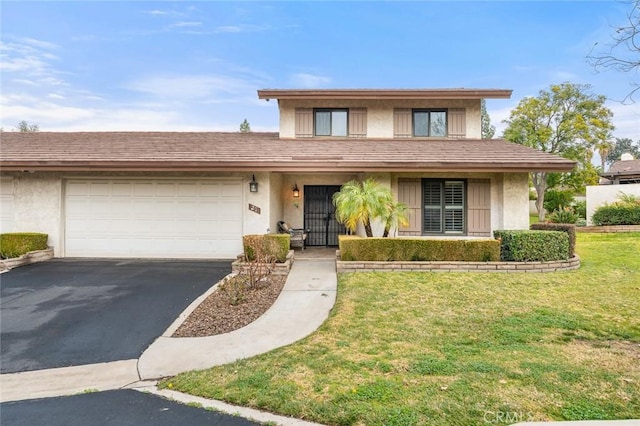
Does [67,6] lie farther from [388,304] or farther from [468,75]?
[468,75]

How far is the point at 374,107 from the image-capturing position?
13.0 m

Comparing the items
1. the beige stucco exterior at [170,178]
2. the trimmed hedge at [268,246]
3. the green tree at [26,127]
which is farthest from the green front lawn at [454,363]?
the green tree at [26,127]

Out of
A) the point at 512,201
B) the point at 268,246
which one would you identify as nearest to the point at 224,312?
the point at 268,246

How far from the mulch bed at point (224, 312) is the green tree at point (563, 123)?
76.4 ft

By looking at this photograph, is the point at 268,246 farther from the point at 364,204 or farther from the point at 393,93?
the point at 393,93

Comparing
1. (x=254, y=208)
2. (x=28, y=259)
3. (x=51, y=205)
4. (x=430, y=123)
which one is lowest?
(x=28, y=259)

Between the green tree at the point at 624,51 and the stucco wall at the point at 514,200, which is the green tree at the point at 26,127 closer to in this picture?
the stucco wall at the point at 514,200

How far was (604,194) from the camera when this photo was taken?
17.3 meters

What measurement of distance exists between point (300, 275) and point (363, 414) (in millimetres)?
5524

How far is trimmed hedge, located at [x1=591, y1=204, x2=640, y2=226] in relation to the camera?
15.4 meters

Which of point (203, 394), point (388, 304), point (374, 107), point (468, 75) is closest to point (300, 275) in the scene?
point (388, 304)

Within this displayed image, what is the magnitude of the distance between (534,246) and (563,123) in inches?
833

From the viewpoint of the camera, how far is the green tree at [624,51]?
13.9 ft

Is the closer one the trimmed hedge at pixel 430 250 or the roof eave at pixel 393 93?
the trimmed hedge at pixel 430 250
